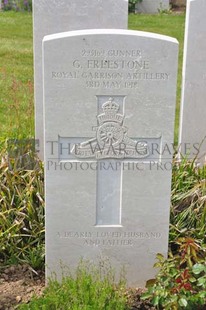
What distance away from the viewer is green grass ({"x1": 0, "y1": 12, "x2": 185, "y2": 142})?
17.3 feet

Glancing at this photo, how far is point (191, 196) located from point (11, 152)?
4.81ft

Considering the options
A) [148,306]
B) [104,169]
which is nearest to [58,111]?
[104,169]

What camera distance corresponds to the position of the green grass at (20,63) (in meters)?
5.27

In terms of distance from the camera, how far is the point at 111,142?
11.3 ft

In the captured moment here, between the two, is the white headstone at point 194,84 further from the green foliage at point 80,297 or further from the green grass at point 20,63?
the green foliage at point 80,297

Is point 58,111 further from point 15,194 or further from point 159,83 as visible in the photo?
point 15,194

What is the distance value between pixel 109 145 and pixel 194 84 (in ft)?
6.07

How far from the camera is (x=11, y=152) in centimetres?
463

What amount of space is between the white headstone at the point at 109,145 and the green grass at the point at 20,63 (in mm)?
1441

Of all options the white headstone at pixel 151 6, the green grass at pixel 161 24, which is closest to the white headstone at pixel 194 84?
the green grass at pixel 161 24

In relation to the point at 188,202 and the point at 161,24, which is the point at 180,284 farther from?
the point at 161,24

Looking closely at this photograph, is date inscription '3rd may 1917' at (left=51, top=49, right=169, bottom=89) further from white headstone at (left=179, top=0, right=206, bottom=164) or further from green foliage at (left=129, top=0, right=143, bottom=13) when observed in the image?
green foliage at (left=129, top=0, right=143, bottom=13)

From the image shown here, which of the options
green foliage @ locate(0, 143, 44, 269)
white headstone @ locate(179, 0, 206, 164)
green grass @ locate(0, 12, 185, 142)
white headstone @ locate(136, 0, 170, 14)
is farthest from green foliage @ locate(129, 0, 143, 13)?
green foliage @ locate(0, 143, 44, 269)

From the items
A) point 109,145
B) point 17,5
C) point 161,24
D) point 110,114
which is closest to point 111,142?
point 109,145
